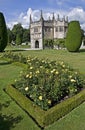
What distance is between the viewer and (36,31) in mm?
61531

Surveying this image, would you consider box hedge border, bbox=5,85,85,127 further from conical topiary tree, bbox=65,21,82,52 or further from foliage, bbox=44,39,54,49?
foliage, bbox=44,39,54,49

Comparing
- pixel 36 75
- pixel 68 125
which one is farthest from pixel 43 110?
pixel 36 75

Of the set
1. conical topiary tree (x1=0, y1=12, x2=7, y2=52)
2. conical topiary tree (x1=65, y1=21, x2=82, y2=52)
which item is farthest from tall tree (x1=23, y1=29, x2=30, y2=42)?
conical topiary tree (x1=65, y1=21, x2=82, y2=52)

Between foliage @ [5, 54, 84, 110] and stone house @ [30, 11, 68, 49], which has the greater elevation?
stone house @ [30, 11, 68, 49]

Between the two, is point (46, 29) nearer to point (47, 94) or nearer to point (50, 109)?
point (47, 94)

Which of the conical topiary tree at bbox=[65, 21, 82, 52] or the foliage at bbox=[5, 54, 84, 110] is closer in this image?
the foliage at bbox=[5, 54, 84, 110]

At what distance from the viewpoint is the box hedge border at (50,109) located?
5.75 metres

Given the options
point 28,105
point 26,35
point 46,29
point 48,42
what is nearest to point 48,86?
point 28,105

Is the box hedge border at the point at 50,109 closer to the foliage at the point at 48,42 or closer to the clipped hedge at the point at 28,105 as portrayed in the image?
the clipped hedge at the point at 28,105

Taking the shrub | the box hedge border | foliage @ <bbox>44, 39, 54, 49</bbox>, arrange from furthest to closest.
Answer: foliage @ <bbox>44, 39, 54, 49</bbox> → the shrub → the box hedge border

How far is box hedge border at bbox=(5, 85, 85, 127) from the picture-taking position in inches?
226

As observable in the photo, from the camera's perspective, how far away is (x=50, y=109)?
19.4 ft

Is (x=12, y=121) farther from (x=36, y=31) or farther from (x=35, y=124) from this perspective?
(x=36, y=31)

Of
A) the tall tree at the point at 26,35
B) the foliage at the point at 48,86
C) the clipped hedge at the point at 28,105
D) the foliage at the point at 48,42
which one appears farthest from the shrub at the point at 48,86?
the tall tree at the point at 26,35
